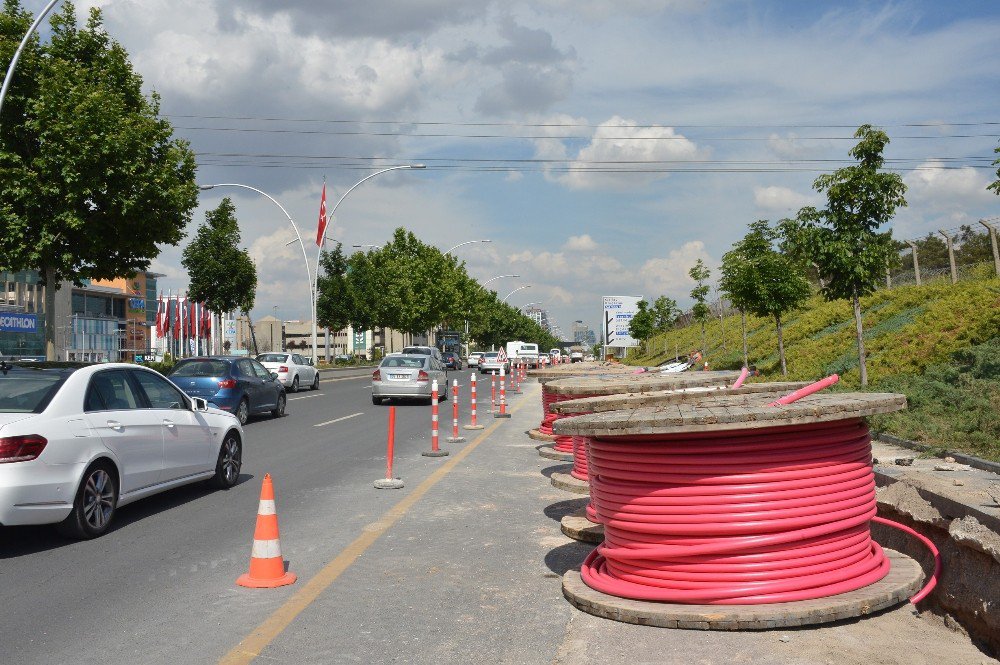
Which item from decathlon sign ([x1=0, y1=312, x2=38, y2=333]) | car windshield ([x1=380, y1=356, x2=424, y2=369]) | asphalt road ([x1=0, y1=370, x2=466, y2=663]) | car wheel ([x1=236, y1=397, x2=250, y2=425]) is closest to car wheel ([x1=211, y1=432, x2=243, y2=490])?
asphalt road ([x1=0, y1=370, x2=466, y2=663])

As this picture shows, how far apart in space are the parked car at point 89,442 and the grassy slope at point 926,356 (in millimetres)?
8798

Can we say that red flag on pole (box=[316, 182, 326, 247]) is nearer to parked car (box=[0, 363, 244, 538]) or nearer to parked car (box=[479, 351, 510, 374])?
parked car (box=[479, 351, 510, 374])

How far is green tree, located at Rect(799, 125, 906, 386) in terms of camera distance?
62.0 feet

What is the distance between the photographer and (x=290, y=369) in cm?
3219

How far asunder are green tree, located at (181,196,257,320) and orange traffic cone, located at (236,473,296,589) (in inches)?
1794

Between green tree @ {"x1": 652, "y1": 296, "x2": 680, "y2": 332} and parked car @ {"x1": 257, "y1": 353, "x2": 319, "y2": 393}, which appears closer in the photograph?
parked car @ {"x1": 257, "y1": 353, "x2": 319, "y2": 393}

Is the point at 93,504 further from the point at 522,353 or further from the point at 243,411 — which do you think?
the point at 522,353

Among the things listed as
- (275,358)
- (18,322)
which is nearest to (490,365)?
(18,322)

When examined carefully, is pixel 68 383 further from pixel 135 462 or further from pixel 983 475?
pixel 983 475

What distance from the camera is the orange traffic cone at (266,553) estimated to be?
6.08 metres

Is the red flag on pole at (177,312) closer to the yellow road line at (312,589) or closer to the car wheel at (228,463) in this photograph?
the car wheel at (228,463)

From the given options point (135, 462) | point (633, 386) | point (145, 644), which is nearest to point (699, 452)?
point (145, 644)

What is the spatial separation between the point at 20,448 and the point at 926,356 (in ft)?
53.6

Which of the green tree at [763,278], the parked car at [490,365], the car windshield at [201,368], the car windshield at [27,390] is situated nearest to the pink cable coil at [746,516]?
the car windshield at [27,390]
